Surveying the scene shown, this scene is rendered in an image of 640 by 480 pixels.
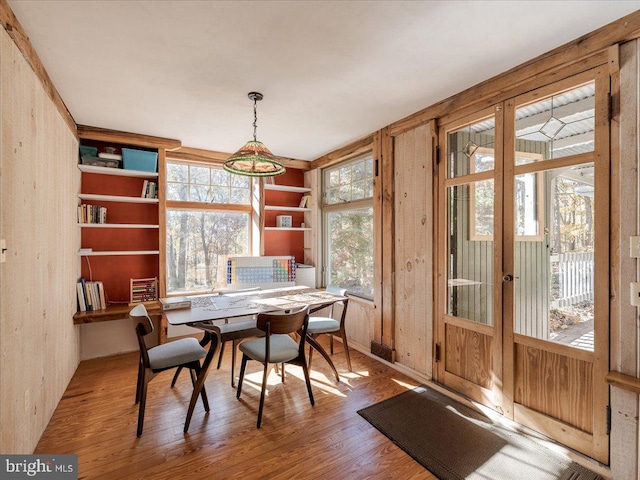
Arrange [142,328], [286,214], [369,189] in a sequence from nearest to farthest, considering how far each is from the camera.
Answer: [142,328]
[369,189]
[286,214]

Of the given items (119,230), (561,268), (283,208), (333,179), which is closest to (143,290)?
(119,230)

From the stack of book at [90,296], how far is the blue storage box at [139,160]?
140cm

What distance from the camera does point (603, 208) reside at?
179 centimetres

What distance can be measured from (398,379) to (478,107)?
254 cm

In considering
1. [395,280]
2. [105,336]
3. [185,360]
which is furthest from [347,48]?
[105,336]

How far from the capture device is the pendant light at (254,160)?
2.39 m

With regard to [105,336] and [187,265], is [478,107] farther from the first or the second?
[105,336]

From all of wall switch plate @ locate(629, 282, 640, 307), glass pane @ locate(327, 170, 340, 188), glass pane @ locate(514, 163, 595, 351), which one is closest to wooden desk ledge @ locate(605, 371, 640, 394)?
glass pane @ locate(514, 163, 595, 351)

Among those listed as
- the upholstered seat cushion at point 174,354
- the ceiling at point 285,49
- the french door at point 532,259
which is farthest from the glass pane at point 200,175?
the french door at point 532,259

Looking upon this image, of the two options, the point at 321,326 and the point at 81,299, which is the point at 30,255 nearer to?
the point at 81,299

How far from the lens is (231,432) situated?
2.14 m

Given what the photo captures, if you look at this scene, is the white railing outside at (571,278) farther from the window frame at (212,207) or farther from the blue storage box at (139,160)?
the blue storage box at (139,160)

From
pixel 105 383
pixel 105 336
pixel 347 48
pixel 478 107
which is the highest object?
pixel 347 48

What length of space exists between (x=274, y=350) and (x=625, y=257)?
7.72 ft
